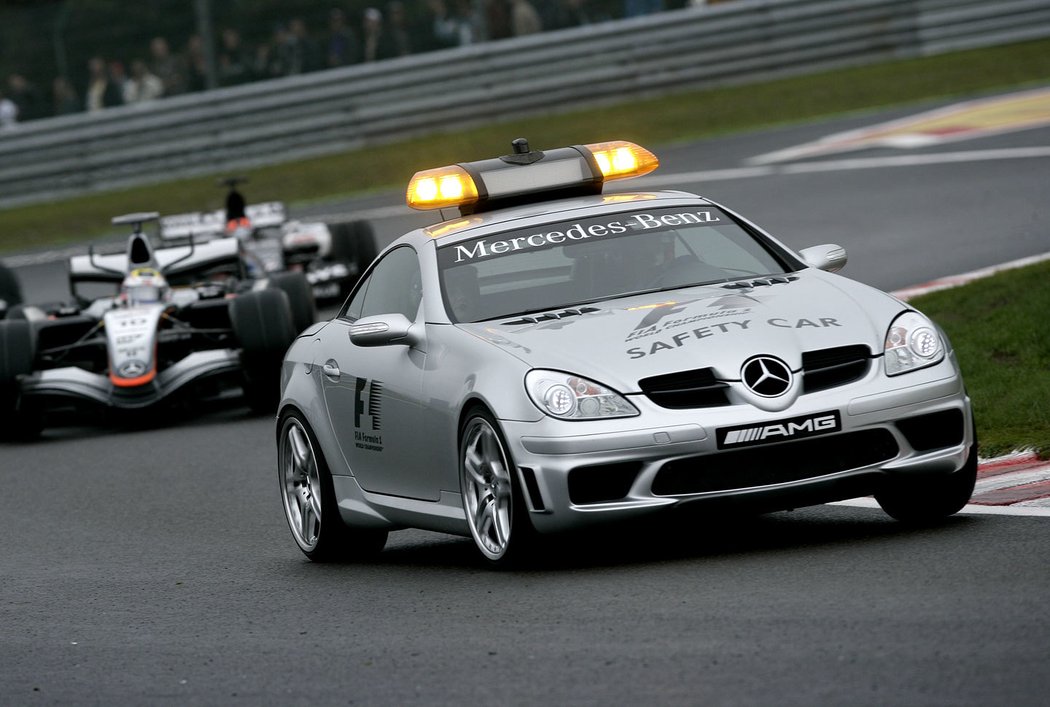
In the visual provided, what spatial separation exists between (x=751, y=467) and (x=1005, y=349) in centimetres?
485

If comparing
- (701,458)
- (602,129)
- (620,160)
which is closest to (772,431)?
(701,458)

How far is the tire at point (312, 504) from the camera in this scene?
9.23 m

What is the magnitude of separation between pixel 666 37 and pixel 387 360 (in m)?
22.3

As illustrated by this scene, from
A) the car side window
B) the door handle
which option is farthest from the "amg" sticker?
the door handle

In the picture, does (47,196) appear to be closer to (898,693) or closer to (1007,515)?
(1007,515)

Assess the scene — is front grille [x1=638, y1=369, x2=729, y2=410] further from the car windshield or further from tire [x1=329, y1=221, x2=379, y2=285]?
tire [x1=329, y1=221, x2=379, y2=285]

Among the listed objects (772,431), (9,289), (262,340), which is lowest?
(9,289)

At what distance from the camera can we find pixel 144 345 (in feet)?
51.2

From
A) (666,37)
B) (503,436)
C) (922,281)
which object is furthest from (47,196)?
(503,436)

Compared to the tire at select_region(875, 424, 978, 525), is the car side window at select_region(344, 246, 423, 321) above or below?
A: above

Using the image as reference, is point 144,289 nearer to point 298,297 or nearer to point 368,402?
point 298,297

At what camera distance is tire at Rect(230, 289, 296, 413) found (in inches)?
611

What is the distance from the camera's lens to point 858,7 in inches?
1206

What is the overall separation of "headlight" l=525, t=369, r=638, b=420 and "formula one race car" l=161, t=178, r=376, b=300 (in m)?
12.4
